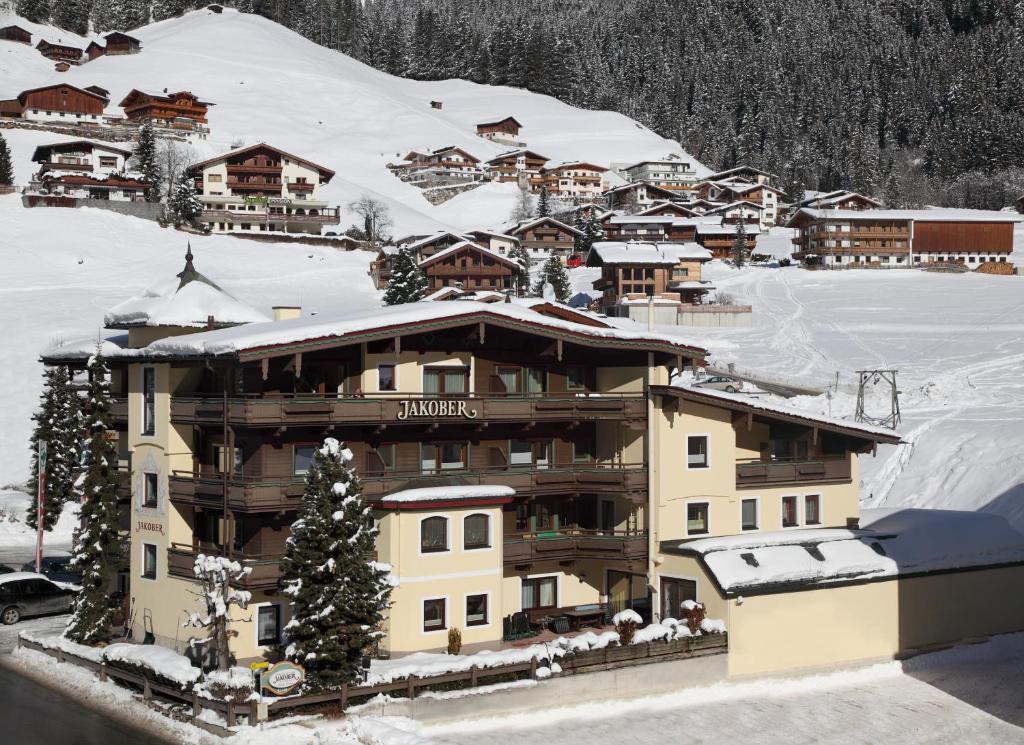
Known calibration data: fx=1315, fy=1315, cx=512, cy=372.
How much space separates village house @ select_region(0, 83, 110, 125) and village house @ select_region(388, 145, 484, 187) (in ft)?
137

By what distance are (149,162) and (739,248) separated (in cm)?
6636

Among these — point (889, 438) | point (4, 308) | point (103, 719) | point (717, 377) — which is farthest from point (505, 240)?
point (103, 719)

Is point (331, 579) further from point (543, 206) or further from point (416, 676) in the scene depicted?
point (543, 206)

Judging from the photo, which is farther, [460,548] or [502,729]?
[460,548]

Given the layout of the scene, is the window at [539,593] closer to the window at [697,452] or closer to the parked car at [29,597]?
the window at [697,452]

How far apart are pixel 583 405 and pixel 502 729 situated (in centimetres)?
1125

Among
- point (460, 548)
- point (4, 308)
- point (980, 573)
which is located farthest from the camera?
point (4, 308)

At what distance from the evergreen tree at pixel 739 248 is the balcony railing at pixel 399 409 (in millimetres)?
106417

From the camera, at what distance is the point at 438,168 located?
18412cm

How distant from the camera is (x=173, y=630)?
37312 millimetres

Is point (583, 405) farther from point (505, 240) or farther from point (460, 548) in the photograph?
point (505, 240)

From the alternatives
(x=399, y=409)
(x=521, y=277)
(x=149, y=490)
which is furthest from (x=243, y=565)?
(x=521, y=277)

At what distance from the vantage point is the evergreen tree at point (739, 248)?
148m

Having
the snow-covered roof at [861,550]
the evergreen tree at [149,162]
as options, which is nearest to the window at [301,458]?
the snow-covered roof at [861,550]
